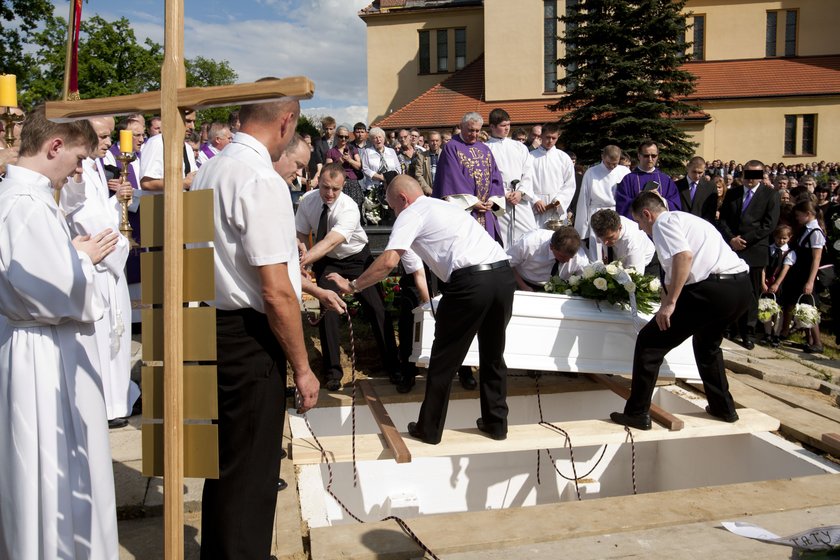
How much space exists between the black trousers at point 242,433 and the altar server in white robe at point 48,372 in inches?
19.8

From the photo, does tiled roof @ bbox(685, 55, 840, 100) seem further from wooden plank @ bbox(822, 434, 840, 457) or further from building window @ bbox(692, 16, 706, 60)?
wooden plank @ bbox(822, 434, 840, 457)

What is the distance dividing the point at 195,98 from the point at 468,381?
16.5 ft

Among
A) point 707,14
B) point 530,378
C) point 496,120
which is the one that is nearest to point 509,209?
point 496,120

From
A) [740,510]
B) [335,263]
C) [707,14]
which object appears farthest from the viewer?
[707,14]

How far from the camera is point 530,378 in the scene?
738 cm

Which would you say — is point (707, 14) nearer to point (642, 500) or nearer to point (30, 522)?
point (642, 500)

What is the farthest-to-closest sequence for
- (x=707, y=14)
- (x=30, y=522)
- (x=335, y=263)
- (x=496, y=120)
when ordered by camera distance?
1. (x=707, y=14)
2. (x=496, y=120)
3. (x=335, y=263)
4. (x=30, y=522)

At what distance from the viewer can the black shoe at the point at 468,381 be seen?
7.06 m

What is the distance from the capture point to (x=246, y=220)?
2795 millimetres

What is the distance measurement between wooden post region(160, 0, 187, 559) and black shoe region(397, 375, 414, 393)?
428 cm

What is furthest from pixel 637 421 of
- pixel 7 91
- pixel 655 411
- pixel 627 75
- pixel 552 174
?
pixel 627 75

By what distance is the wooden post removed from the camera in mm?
2459

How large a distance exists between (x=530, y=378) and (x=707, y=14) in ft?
119

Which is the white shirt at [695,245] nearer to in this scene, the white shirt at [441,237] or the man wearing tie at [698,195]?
the white shirt at [441,237]
